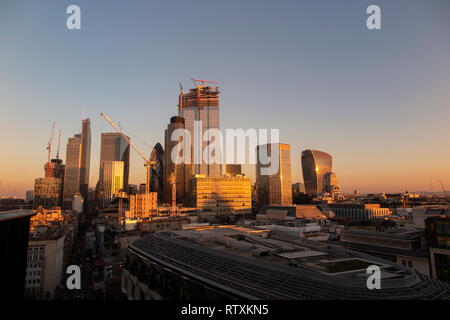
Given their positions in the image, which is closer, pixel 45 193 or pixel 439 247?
pixel 439 247

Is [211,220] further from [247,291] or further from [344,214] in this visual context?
[247,291]

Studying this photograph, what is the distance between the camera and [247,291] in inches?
730

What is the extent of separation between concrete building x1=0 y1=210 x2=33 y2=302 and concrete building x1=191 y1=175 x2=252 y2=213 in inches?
4533

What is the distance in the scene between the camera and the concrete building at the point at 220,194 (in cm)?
13488

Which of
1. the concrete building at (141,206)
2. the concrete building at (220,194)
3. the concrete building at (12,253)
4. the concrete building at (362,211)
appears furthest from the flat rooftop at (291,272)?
the concrete building at (141,206)

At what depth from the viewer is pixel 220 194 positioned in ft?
449

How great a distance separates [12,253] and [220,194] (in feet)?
395

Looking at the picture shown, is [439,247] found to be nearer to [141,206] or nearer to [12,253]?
[12,253]

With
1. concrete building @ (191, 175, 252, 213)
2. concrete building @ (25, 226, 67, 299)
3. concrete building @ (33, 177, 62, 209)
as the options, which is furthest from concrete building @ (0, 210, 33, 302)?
concrete building @ (33, 177, 62, 209)

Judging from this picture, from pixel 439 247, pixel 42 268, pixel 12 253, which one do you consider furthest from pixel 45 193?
pixel 439 247

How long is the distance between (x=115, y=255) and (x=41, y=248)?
655 inches

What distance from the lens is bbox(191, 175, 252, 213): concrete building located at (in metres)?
135

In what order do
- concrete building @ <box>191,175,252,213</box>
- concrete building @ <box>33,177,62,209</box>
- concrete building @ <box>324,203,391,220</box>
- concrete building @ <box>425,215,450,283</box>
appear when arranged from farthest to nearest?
concrete building @ <box>33,177,62,209</box>, concrete building @ <box>191,175,252,213</box>, concrete building @ <box>324,203,391,220</box>, concrete building @ <box>425,215,450,283</box>

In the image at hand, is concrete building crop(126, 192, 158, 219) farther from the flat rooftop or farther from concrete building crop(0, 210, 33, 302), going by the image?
concrete building crop(0, 210, 33, 302)
